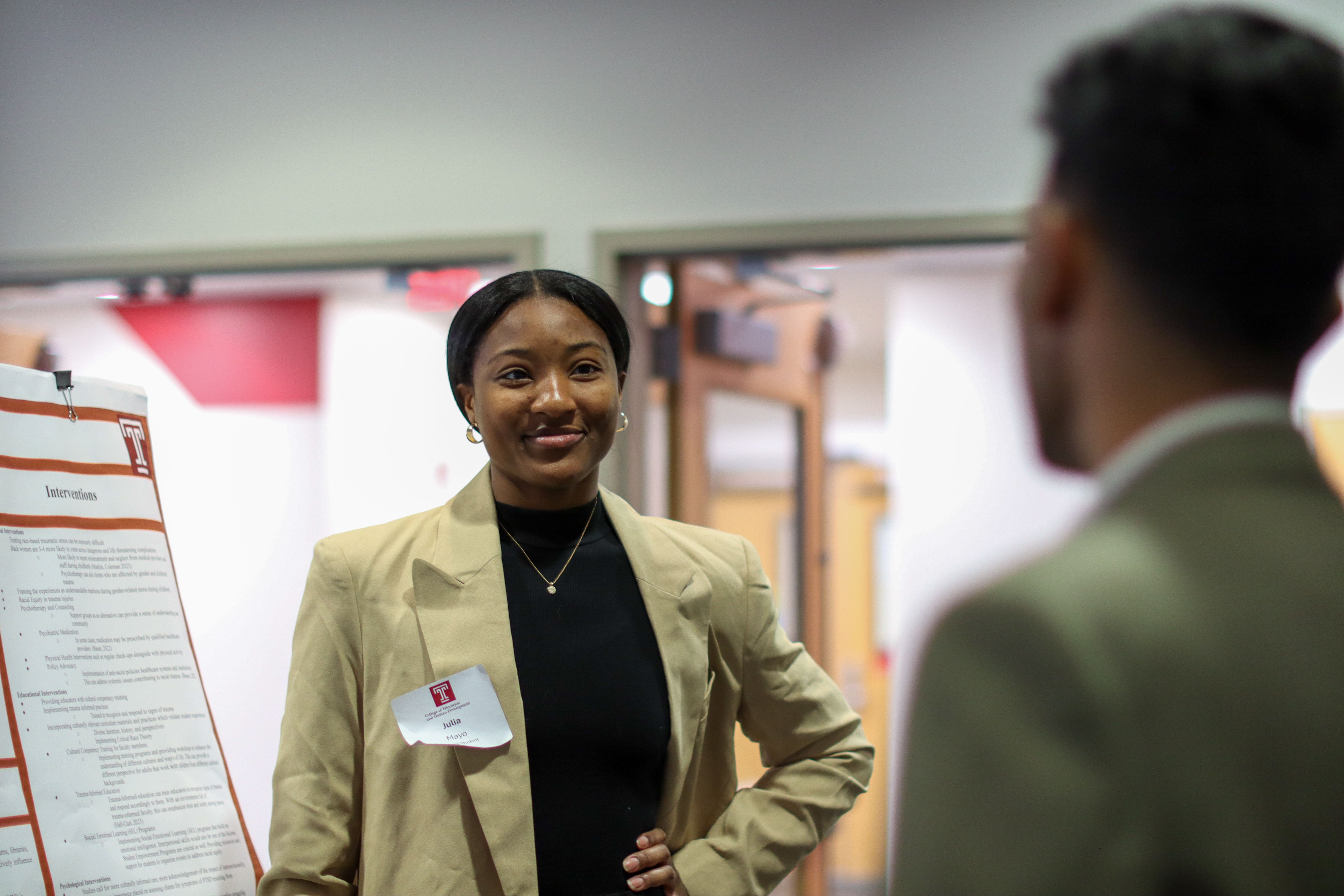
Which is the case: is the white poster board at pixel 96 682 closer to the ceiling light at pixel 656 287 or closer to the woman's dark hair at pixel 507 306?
the woman's dark hair at pixel 507 306

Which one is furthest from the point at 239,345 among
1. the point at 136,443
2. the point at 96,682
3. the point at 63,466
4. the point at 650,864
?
the point at 650,864

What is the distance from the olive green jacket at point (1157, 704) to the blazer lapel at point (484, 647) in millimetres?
858

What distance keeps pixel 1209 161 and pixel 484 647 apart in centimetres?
97

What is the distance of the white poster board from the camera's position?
1298mm

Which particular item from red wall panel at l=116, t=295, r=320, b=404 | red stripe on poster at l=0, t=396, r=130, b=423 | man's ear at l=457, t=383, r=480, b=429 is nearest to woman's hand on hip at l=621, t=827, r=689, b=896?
man's ear at l=457, t=383, r=480, b=429

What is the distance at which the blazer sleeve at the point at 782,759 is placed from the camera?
133 centimetres

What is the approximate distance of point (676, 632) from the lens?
127 cm

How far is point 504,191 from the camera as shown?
2316mm

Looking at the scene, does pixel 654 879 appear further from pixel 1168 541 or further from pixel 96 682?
pixel 1168 541

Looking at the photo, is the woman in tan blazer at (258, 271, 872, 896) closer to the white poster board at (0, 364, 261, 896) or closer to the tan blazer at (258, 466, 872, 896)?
the tan blazer at (258, 466, 872, 896)

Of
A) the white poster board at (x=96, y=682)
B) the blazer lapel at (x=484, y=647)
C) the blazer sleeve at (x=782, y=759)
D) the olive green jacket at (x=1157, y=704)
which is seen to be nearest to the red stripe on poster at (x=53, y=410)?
the white poster board at (x=96, y=682)

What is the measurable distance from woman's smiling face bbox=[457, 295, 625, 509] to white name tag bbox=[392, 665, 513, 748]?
0.81 feet

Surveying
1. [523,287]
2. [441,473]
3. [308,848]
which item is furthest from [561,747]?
[441,473]

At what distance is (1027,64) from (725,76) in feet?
2.07
